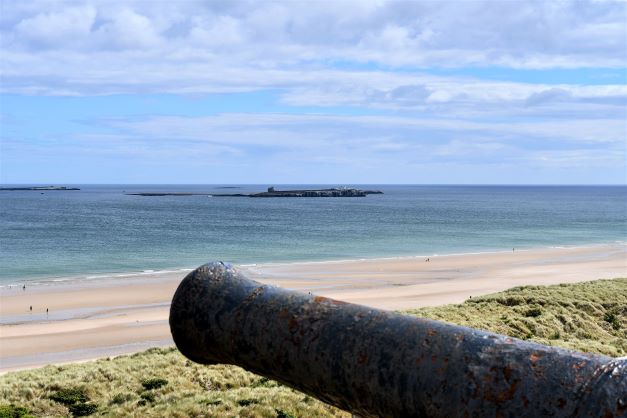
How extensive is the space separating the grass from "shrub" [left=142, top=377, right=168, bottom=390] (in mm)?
17

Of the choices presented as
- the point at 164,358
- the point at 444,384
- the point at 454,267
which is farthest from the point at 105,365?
the point at 454,267

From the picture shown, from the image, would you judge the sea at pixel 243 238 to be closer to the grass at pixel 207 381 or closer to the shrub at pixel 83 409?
the grass at pixel 207 381

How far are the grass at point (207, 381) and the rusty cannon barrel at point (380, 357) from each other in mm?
5132

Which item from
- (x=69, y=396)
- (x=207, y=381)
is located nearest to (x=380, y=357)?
(x=69, y=396)

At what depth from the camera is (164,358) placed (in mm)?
14023

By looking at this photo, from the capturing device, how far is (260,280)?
36156 mm

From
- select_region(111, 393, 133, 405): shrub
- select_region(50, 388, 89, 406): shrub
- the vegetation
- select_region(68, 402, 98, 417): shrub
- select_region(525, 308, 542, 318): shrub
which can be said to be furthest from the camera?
select_region(525, 308, 542, 318): shrub

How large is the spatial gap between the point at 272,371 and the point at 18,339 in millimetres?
21494

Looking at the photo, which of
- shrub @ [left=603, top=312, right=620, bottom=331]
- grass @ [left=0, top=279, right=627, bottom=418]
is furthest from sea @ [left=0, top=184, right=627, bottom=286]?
shrub @ [left=603, top=312, right=620, bottom=331]

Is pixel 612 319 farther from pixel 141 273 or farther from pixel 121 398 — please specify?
pixel 141 273

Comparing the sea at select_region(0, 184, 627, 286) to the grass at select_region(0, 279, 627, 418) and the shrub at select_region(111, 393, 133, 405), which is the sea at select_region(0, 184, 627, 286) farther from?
the shrub at select_region(111, 393, 133, 405)

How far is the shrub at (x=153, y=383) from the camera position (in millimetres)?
11398

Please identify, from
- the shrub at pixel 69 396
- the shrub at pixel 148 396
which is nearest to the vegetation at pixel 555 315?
the shrub at pixel 148 396

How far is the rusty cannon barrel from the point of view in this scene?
2355 millimetres
